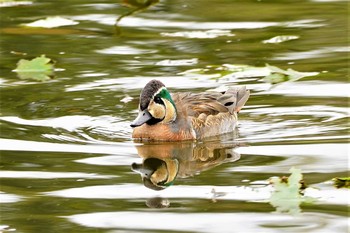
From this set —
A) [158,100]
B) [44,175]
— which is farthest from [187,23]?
[44,175]

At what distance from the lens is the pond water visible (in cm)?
887

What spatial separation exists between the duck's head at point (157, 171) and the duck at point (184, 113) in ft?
2.61

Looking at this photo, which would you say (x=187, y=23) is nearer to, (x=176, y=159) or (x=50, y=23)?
(x=50, y=23)

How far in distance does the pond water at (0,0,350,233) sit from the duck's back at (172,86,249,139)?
0.23 meters

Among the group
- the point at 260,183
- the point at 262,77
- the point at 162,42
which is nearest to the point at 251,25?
the point at 162,42

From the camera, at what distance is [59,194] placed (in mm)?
9516

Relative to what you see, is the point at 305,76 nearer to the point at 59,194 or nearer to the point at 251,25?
the point at 251,25

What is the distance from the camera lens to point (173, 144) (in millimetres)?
11875

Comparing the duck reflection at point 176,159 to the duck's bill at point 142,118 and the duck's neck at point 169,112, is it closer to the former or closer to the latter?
the duck's bill at point 142,118

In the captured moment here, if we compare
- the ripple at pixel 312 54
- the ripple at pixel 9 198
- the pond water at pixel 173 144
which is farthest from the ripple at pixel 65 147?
the ripple at pixel 312 54

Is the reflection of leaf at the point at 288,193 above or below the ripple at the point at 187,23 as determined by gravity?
below

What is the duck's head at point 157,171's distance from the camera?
390 inches

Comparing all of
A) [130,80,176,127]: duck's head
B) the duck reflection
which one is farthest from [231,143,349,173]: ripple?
[130,80,176,127]: duck's head

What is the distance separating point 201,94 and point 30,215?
13.7 feet
